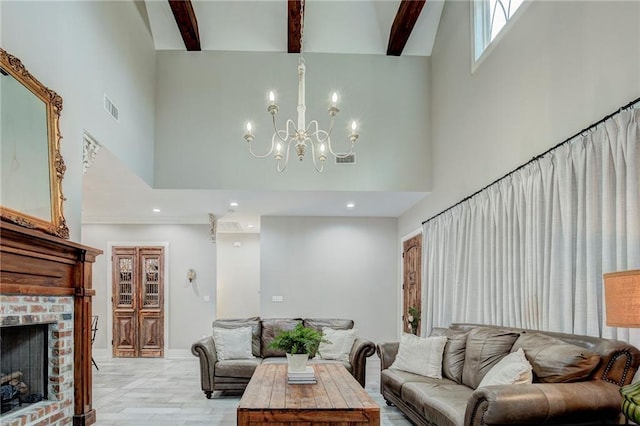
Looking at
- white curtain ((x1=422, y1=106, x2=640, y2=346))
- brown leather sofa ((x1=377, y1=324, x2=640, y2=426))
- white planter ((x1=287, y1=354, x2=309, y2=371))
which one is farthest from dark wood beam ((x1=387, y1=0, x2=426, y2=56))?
white planter ((x1=287, y1=354, x2=309, y2=371))

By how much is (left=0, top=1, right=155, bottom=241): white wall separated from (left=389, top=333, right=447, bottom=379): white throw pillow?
3197mm

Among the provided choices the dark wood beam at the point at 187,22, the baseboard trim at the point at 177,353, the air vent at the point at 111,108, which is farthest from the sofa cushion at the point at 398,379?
the baseboard trim at the point at 177,353

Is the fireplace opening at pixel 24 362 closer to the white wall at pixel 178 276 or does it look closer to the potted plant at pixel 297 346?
the potted plant at pixel 297 346

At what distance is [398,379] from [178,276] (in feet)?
19.8

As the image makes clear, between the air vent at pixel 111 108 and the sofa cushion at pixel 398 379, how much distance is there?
3.84m

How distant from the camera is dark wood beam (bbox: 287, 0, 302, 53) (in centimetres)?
627

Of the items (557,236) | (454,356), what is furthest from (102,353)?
(557,236)

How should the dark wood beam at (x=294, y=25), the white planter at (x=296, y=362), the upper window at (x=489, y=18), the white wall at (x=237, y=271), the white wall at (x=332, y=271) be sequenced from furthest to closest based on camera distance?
the white wall at (x=237, y=271)
the white wall at (x=332, y=271)
the dark wood beam at (x=294, y=25)
the upper window at (x=489, y=18)
the white planter at (x=296, y=362)

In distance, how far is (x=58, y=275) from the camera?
398cm

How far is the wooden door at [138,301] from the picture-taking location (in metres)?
9.73

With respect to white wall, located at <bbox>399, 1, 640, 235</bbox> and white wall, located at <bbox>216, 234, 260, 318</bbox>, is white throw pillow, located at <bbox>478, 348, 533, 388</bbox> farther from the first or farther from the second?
white wall, located at <bbox>216, 234, 260, 318</bbox>

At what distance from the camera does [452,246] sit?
6152mm

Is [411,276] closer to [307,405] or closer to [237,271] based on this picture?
[307,405]

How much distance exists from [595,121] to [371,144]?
164 inches
